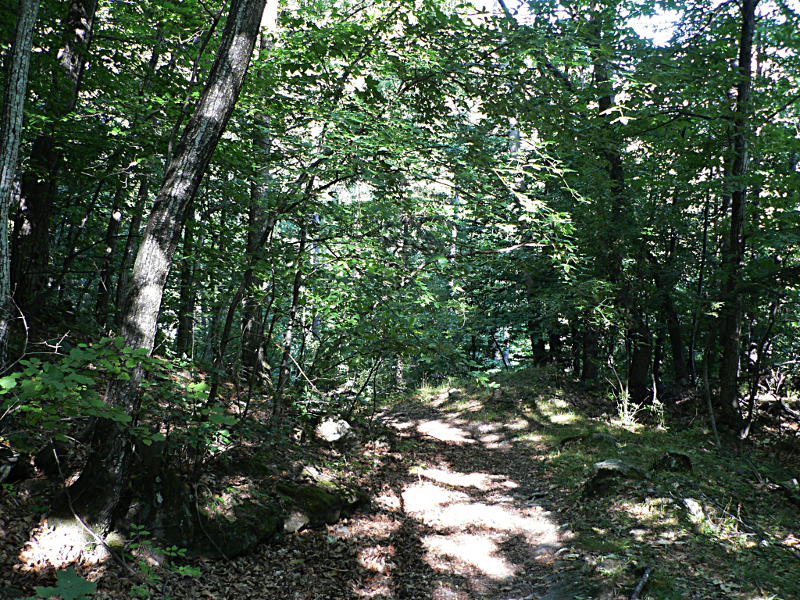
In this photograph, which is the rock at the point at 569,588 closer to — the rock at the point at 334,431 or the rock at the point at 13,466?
the rock at the point at 334,431

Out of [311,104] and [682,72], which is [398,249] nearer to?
[311,104]

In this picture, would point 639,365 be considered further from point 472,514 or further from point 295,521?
point 295,521

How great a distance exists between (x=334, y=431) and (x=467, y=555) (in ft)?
11.3

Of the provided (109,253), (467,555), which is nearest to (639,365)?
(467,555)

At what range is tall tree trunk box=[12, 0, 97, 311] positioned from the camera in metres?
6.31

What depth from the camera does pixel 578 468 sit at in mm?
8367

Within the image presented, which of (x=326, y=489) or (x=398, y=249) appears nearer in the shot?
(x=326, y=489)

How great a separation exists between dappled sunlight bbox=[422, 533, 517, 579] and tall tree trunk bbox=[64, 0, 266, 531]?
3.54 meters

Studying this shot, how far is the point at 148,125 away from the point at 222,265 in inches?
88.5

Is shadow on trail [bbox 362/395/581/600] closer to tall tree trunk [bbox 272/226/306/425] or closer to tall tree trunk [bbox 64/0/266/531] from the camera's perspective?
tall tree trunk [bbox 272/226/306/425]

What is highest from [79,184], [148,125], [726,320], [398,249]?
[148,125]

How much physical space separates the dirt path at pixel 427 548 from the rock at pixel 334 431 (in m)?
0.93

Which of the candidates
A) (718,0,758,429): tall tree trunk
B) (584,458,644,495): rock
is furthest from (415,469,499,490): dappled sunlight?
(718,0,758,429): tall tree trunk

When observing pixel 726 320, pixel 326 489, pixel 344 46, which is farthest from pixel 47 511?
pixel 726 320
